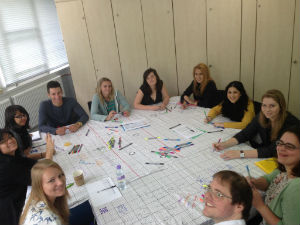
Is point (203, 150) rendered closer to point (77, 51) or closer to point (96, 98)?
point (96, 98)

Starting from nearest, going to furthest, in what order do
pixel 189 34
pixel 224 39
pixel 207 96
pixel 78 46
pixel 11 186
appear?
pixel 11 186 → pixel 207 96 → pixel 224 39 → pixel 189 34 → pixel 78 46

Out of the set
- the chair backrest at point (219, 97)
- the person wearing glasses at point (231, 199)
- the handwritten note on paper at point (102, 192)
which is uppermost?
the person wearing glasses at point (231, 199)

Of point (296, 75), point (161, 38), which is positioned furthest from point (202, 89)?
point (161, 38)

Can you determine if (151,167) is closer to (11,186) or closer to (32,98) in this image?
(11,186)

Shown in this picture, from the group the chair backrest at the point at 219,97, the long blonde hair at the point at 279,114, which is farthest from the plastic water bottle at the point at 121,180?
the chair backrest at the point at 219,97

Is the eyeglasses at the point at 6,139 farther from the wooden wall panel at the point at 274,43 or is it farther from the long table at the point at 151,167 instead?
the wooden wall panel at the point at 274,43

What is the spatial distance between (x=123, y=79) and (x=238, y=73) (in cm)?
204

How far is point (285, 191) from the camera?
52.7 inches

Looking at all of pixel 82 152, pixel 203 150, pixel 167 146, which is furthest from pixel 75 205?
pixel 203 150

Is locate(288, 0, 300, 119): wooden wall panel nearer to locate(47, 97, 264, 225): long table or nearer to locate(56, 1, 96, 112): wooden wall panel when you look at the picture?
locate(47, 97, 264, 225): long table

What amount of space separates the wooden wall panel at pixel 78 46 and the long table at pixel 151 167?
1912 millimetres

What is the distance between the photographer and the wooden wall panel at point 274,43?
10.1ft

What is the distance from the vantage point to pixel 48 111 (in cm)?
311

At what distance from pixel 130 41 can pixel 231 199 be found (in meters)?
3.68
